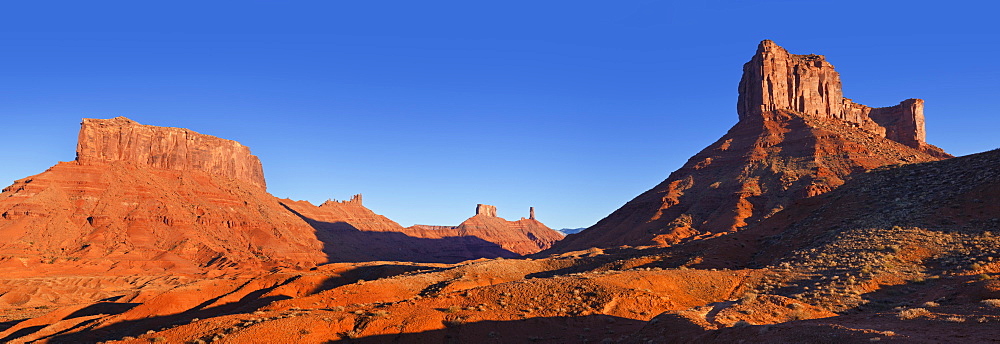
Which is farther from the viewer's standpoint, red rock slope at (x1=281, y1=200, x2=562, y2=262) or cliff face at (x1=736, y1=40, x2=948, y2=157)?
red rock slope at (x1=281, y1=200, x2=562, y2=262)

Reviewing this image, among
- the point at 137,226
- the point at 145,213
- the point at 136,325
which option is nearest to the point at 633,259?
the point at 136,325

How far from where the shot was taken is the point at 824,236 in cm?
3481

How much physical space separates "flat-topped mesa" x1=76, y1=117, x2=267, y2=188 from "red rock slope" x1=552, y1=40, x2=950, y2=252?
96990 millimetres

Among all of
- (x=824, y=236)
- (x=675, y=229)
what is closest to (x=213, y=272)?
(x=675, y=229)

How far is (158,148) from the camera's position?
13400 centimetres

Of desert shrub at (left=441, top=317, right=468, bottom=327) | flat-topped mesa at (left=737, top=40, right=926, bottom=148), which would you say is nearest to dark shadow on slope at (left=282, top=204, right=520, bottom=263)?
flat-topped mesa at (left=737, top=40, right=926, bottom=148)

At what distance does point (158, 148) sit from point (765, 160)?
127521 mm

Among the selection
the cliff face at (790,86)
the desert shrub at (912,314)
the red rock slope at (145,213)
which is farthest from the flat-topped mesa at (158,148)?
the desert shrub at (912,314)

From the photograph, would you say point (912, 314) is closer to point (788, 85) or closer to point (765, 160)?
point (765, 160)

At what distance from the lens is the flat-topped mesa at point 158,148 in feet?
405

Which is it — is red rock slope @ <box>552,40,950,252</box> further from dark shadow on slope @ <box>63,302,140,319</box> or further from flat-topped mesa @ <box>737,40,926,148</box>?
dark shadow on slope @ <box>63,302,140,319</box>

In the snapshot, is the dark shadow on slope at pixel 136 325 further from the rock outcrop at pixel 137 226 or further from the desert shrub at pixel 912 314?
the rock outcrop at pixel 137 226

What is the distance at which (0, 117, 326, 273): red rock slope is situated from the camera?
94688 millimetres

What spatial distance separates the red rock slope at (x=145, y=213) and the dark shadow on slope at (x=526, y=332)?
83.7 meters
